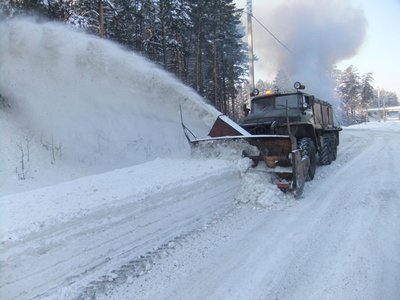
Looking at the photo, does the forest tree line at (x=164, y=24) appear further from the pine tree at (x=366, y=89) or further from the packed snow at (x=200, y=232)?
the pine tree at (x=366, y=89)

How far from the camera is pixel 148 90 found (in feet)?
46.7

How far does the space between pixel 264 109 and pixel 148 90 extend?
5595mm

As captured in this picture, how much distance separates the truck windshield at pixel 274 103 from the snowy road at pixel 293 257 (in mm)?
3485

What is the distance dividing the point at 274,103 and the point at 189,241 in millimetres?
6004

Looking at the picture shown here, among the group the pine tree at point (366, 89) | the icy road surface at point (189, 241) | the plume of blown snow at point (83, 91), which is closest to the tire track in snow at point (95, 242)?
the icy road surface at point (189, 241)

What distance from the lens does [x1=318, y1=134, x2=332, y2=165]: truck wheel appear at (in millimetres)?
10969

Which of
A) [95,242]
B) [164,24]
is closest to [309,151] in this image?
[95,242]

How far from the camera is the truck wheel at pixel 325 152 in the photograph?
36.0 feet

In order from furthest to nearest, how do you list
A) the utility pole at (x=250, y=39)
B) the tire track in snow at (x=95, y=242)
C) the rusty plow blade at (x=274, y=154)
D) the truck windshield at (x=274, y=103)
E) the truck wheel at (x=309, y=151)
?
the utility pole at (x=250, y=39)
the truck windshield at (x=274, y=103)
the truck wheel at (x=309, y=151)
the rusty plow blade at (x=274, y=154)
the tire track in snow at (x=95, y=242)

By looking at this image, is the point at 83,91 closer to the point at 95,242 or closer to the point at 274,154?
the point at 274,154

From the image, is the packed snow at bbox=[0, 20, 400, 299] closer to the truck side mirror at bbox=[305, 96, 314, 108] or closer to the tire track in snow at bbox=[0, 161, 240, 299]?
the tire track in snow at bbox=[0, 161, 240, 299]

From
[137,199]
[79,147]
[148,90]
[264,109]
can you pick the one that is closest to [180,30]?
[148,90]

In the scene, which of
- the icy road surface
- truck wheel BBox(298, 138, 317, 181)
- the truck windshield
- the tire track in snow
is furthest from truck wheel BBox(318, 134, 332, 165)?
the tire track in snow

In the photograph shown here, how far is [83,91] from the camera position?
14.2m
